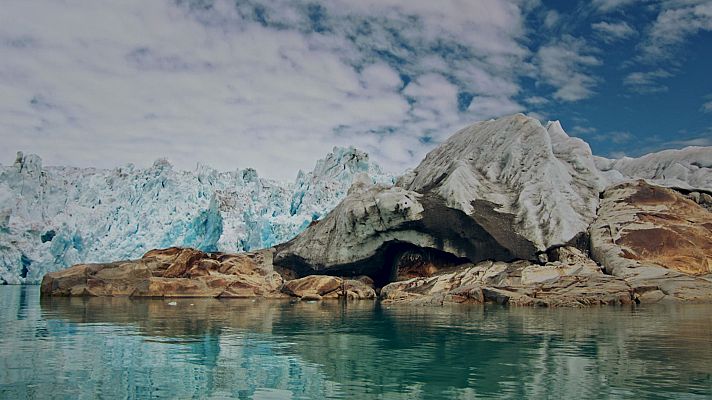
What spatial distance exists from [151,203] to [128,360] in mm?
71483

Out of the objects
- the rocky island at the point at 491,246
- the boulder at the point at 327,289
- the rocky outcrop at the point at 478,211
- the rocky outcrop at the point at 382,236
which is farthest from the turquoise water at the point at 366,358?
the boulder at the point at 327,289

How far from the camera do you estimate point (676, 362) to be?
34.4 ft

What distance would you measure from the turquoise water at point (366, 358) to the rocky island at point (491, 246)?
371 inches

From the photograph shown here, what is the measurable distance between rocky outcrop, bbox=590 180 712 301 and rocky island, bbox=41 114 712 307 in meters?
0.07

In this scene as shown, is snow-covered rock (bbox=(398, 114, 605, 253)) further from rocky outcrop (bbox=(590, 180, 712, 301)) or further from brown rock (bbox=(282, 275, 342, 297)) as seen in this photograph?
brown rock (bbox=(282, 275, 342, 297))

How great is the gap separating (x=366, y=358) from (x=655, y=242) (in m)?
25.9

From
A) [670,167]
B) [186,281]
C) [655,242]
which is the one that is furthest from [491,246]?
[670,167]

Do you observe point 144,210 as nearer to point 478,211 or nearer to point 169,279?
point 169,279

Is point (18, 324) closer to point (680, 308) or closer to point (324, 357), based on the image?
point (324, 357)

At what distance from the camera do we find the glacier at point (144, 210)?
72.7 metres

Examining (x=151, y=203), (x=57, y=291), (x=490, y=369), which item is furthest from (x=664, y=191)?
(x=151, y=203)

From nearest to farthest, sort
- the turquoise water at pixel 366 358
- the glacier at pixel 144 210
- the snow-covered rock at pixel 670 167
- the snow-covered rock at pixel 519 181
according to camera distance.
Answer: the turquoise water at pixel 366 358
the snow-covered rock at pixel 519 181
the snow-covered rock at pixel 670 167
the glacier at pixel 144 210

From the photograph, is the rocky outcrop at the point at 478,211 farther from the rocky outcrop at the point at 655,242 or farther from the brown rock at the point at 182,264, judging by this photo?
the brown rock at the point at 182,264

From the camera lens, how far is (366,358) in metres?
12.0
